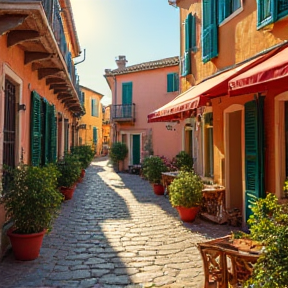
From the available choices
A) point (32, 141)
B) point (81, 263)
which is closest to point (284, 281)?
point (81, 263)

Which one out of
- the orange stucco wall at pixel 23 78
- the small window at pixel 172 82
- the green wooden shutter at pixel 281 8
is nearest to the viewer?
the green wooden shutter at pixel 281 8

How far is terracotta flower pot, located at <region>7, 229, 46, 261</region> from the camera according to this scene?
18.0 feet

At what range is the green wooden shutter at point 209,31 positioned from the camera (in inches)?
344

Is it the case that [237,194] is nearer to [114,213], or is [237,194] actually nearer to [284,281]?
[114,213]

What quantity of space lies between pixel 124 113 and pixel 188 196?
15966 millimetres

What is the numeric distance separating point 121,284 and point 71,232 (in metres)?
3.06

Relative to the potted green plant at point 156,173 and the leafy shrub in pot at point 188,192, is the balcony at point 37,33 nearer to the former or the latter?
the leafy shrub in pot at point 188,192

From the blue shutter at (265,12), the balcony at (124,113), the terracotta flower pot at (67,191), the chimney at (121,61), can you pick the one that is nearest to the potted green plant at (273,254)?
the blue shutter at (265,12)

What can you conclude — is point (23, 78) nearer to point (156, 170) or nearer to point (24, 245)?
point (24, 245)

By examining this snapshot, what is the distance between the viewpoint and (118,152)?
23.0m

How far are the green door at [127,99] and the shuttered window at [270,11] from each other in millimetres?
17094

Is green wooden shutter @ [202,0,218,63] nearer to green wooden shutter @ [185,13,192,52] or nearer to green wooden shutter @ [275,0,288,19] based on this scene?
green wooden shutter @ [185,13,192,52]

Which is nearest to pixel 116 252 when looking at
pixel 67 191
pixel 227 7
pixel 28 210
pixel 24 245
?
pixel 24 245

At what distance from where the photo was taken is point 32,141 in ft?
26.9
